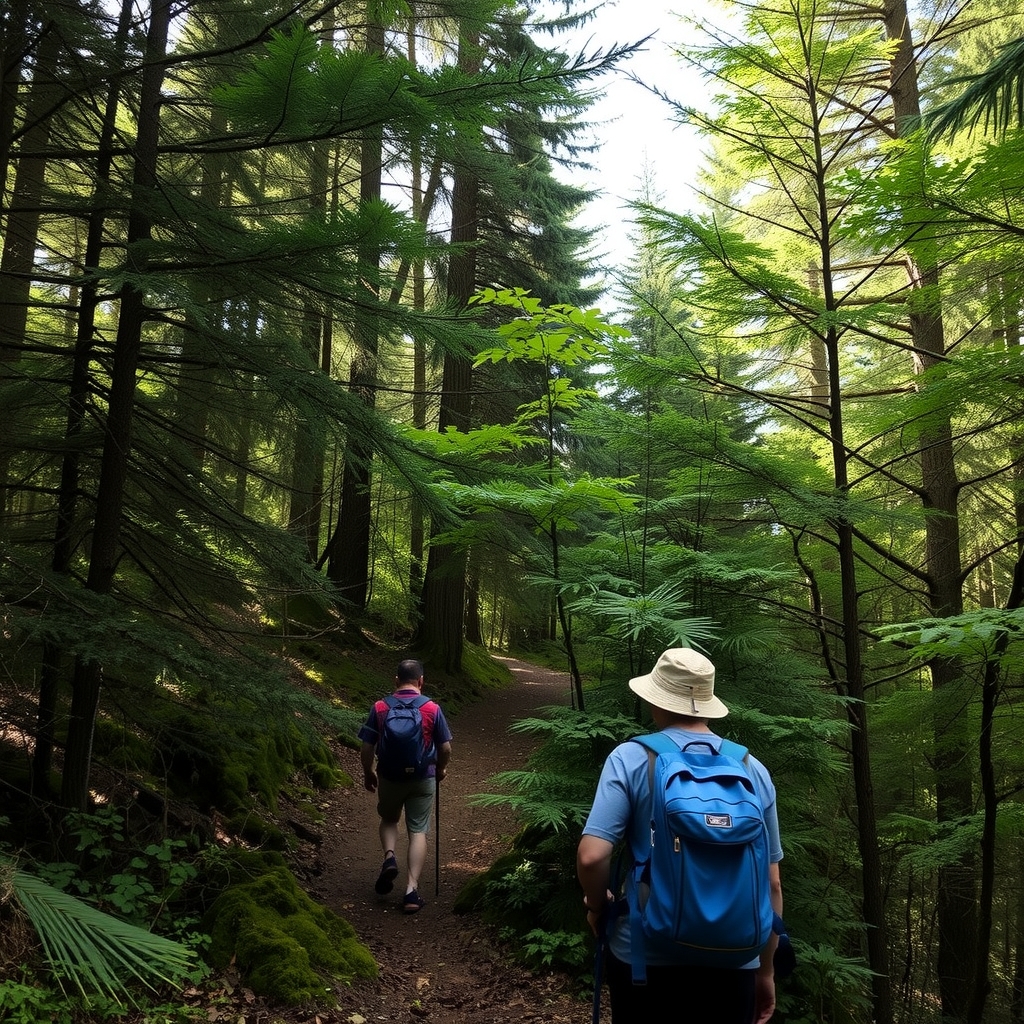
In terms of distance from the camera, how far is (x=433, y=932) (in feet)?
15.8

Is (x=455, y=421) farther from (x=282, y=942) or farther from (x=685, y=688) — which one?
(x=685, y=688)

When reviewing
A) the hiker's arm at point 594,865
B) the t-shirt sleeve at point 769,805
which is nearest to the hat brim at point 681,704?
the t-shirt sleeve at point 769,805

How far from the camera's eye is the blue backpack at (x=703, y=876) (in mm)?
2072

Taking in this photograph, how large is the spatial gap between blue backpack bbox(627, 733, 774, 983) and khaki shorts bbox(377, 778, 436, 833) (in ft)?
10.8

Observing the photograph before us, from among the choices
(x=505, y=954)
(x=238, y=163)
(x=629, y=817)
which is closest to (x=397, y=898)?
(x=505, y=954)

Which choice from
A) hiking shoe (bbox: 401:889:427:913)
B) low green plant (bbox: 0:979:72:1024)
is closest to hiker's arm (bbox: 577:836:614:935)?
low green plant (bbox: 0:979:72:1024)

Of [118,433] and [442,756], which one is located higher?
[118,433]

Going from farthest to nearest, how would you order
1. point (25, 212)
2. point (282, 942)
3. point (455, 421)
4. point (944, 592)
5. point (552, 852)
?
point (455, 421) < point (944, 592) < point (552, 852) < point (25, 212) < point (282, 942)

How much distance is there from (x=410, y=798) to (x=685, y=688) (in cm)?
347

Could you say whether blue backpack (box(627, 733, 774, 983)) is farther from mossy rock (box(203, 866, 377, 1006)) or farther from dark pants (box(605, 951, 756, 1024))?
mossy rock (box(203, 866, 377, 1006))

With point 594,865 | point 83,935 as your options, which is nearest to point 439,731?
point 594,865

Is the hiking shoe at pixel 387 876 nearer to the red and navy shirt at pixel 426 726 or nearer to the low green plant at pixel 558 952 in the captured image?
the red and navy shirt at pixel 426 726

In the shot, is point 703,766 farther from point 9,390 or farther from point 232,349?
point 9,390

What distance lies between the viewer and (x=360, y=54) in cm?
318
